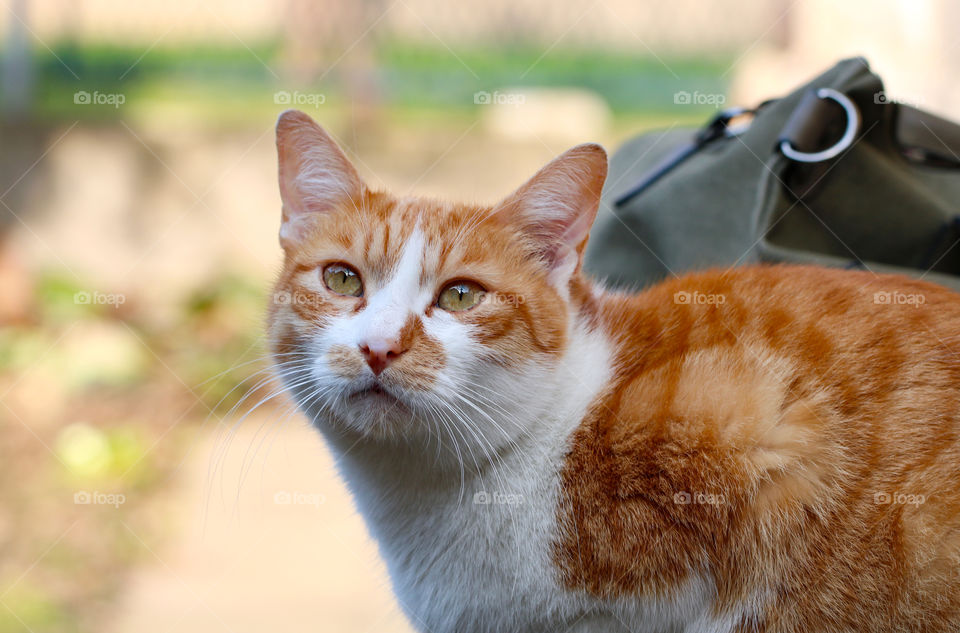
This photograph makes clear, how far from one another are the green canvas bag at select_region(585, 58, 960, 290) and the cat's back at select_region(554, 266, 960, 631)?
0.38 m

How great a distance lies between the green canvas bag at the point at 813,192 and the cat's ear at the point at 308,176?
63 centimetres

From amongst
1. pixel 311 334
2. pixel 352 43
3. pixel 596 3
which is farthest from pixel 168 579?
pixel 596 3

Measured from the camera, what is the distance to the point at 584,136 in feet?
12.7

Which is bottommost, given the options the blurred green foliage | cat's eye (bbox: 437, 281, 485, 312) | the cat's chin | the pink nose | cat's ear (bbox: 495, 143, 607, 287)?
the cat's chin

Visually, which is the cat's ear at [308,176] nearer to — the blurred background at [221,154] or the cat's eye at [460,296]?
the cat's eye at [460,296]

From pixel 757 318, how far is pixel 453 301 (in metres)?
0.43

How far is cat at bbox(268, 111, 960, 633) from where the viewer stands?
1.04 meters

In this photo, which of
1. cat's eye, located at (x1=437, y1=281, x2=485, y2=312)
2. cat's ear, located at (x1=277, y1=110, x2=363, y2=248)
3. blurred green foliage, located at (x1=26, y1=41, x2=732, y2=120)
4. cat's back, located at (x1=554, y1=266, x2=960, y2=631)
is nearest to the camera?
cat's back, located at (x1=554, y1=266, x2=960, y2=631)

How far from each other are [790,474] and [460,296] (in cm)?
50

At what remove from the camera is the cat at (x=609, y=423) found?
3.41 ft

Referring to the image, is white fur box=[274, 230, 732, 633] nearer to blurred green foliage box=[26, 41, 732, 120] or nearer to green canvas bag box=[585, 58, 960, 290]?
green canvas bag box=[585, 58, 960, 290]

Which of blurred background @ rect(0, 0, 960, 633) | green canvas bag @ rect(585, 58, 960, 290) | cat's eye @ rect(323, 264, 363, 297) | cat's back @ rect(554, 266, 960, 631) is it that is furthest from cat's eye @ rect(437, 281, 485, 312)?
blurred background @ rect(0, 0, 960, 633)

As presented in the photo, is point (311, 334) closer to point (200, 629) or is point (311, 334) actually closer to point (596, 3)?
point (200, 629)

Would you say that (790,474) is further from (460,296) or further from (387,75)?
(387,75)
